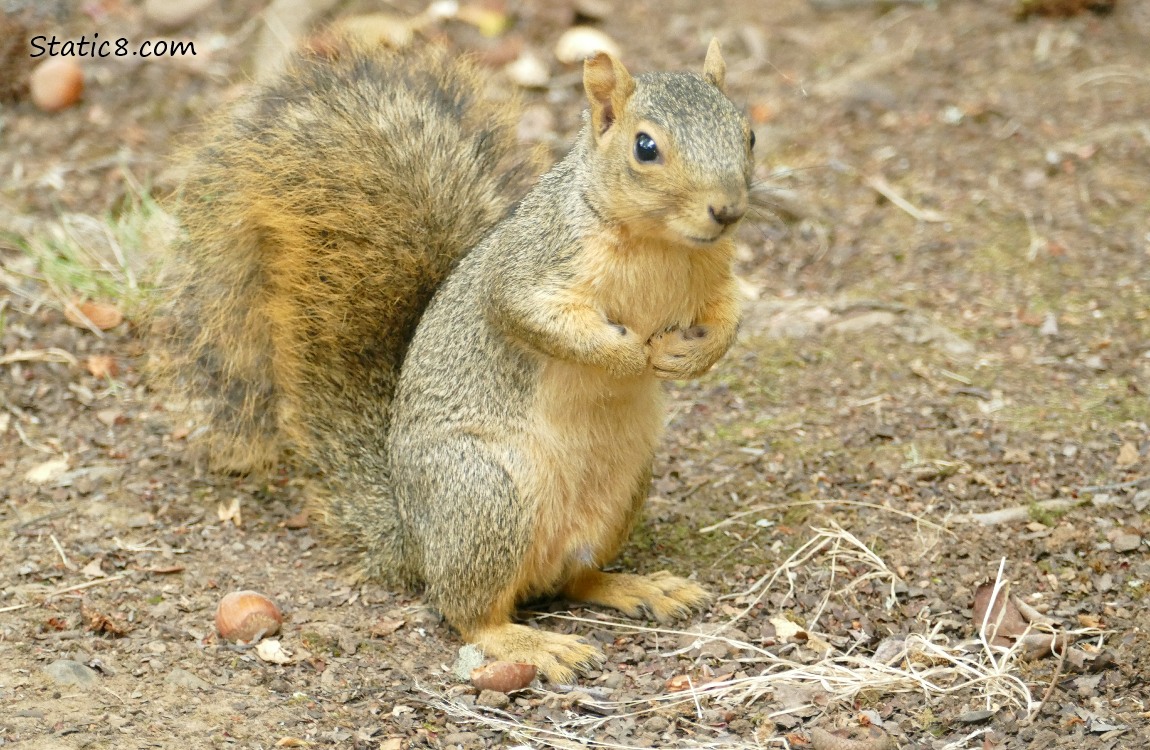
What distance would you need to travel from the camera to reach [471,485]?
10.4 feet

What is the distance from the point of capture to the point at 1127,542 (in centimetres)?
330

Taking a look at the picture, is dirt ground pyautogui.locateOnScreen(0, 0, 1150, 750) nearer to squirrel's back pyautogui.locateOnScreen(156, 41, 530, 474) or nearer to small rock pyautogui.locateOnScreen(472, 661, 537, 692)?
small rock pyautogui.locateOnScreen(472, 661, 537, 692)

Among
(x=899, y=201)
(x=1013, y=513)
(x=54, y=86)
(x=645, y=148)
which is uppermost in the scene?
(x=645, y=148)

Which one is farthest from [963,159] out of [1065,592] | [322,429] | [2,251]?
[2,251]

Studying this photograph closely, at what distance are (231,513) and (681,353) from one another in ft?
4.91

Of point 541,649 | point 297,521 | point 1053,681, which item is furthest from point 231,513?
point 1053,681

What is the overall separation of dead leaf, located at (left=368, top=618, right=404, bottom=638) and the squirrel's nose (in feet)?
4.51

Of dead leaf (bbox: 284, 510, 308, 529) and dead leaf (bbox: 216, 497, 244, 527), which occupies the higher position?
dead leaf (bbox: 216, 497, 244, 527)

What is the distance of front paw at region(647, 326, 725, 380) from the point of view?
307cm

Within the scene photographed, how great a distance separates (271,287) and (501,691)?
→ 1291 mm

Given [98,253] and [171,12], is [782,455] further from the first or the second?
[171,12]

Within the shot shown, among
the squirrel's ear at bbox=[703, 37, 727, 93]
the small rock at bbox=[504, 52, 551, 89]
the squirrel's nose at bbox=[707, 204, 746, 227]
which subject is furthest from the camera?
the small rock at bbox=[504, 52, 551, 89]

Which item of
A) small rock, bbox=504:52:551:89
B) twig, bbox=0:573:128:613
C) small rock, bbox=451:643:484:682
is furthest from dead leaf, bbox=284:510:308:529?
small rock, bbox=504:52:551:89

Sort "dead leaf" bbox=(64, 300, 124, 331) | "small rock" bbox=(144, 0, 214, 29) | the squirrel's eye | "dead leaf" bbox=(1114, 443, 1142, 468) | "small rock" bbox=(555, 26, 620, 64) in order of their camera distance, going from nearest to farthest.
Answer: the squirrel's eye
"dead leaf" bbox=(1114, 443, 1142, 468)
"dead leaf" bbox=(64, 300, 124, 331)
"small rock" bbox=(555, 26, 620, 64)
"small rock" bbox=(144, 0, 214, 29)
